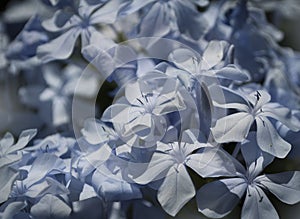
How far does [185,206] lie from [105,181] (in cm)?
5

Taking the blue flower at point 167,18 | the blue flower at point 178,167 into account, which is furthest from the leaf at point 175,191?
the blue flower at point 167,18

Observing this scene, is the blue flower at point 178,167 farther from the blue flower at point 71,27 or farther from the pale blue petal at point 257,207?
the blue flower at point 71,27

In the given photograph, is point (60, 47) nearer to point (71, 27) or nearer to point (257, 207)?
point (71, 27)

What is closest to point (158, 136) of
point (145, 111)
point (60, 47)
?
point (145, 111)

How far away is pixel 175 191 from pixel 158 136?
0.13 ft

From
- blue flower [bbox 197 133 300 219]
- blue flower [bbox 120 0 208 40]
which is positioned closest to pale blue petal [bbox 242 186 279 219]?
blue flower [bbox 197 133 300 219]

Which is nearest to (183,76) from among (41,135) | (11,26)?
(41,135)

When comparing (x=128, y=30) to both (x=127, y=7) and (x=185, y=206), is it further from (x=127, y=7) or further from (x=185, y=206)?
(x=185, y=206)

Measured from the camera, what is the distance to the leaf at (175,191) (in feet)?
1.25

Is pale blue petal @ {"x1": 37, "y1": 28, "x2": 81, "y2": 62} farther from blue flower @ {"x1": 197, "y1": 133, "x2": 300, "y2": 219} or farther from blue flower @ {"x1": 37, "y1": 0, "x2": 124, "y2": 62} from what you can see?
blue flower @ {"x1": 197, "y1": 133, "x2": 300, "y2": 219}

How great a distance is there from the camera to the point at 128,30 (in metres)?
0.52

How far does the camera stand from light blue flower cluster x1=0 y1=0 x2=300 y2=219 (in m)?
0.40

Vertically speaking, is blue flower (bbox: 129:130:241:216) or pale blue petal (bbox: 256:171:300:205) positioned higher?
blue flower (bbox: 129:130:241:216)

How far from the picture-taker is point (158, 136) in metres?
0.41
